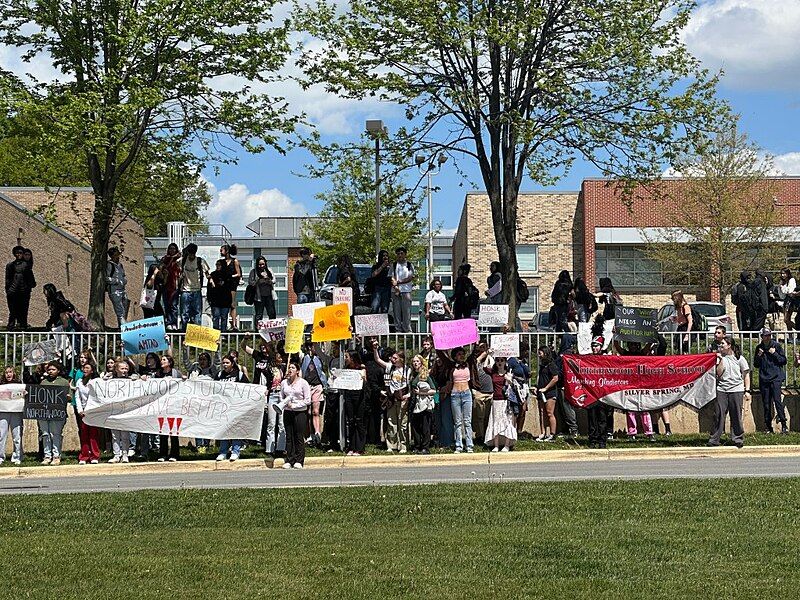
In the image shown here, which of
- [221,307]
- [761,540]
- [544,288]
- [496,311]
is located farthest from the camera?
[544,288]

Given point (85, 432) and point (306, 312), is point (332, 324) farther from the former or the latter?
point (85, 432)

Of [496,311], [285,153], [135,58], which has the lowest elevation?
[496,311]

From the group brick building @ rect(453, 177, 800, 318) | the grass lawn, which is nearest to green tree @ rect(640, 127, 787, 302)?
brick building @ rect(453, 177, 800, 318)

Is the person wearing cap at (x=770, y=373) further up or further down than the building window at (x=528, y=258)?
further down

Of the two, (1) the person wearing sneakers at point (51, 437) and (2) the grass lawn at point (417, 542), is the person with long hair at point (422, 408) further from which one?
(1) the person wearing sneakers at point (51, 437)

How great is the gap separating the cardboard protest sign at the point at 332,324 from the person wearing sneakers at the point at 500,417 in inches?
104

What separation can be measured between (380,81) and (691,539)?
17432 mm

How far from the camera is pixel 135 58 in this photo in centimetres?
2716

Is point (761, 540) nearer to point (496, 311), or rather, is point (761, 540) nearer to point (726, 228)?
point (496, 311)

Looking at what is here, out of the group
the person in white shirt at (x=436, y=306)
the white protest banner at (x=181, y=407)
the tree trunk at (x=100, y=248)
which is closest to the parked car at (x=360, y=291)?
the person in white shirt at (x=436, y=306)

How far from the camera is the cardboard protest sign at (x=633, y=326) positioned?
21.1 m

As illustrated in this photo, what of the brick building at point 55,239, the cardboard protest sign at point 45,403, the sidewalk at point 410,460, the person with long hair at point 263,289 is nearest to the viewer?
the sidewalk at point 410,460

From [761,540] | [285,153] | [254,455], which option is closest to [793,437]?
[254,455]

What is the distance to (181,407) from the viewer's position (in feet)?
63.3
